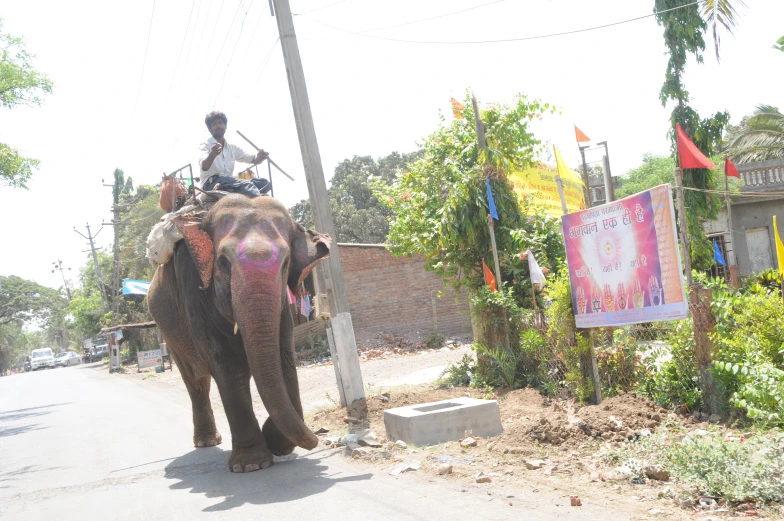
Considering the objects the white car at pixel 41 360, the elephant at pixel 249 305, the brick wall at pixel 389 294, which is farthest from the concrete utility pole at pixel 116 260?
the elephant at pixel 249 305

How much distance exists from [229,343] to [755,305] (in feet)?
17.2

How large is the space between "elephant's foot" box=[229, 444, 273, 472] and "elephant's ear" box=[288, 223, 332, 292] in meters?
1.72

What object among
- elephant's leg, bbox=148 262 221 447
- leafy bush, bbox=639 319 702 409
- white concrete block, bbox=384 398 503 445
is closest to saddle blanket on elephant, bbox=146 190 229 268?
elephant's leg, bbox=148 262 221 447

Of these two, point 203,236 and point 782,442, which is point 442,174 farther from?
point 782,442

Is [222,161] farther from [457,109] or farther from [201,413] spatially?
[457,109]

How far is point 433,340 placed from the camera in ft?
73.3

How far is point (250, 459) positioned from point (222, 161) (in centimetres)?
369

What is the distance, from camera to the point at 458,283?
12.2 metres

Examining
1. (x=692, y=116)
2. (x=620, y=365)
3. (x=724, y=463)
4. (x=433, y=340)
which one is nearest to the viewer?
(x=724, y=463)

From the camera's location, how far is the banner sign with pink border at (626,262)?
6828 mm

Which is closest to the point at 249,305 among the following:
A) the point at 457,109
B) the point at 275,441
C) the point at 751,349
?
the point at 275,441

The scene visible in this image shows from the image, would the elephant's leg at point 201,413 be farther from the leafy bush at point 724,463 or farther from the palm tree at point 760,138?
the palm tree at point 760,138

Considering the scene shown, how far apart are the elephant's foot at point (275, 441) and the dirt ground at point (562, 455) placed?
664 mm

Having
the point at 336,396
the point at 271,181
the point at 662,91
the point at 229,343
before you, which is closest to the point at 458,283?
the point at 336,396
